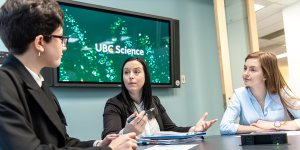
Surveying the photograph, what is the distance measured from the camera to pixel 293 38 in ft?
17.0

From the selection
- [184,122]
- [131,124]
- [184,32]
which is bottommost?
[184,122]

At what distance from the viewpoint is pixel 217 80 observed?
11.2ft

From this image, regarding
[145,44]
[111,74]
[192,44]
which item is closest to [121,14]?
[145,44]

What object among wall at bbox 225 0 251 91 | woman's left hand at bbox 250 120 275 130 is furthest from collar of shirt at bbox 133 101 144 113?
wall at bbox 225 0 251 91

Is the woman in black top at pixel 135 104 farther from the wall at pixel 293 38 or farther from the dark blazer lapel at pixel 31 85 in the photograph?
the wall at pixel 293 38

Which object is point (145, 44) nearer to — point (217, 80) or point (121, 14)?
point (121, 14)

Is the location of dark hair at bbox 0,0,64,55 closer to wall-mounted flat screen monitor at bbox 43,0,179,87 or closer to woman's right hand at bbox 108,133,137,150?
woman's right hand at bbox 108,133,137,150

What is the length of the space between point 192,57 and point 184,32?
370 millimetres

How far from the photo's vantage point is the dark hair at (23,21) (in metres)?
0.83

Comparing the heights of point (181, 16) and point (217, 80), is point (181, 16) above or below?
above

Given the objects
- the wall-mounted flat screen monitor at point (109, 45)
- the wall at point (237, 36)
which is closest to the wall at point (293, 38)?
the wall at point (237, 36)

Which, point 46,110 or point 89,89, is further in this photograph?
point 89,89

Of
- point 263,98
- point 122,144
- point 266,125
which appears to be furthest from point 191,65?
point 122,144

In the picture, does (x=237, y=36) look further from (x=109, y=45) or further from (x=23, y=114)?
(x=23, y=114)
